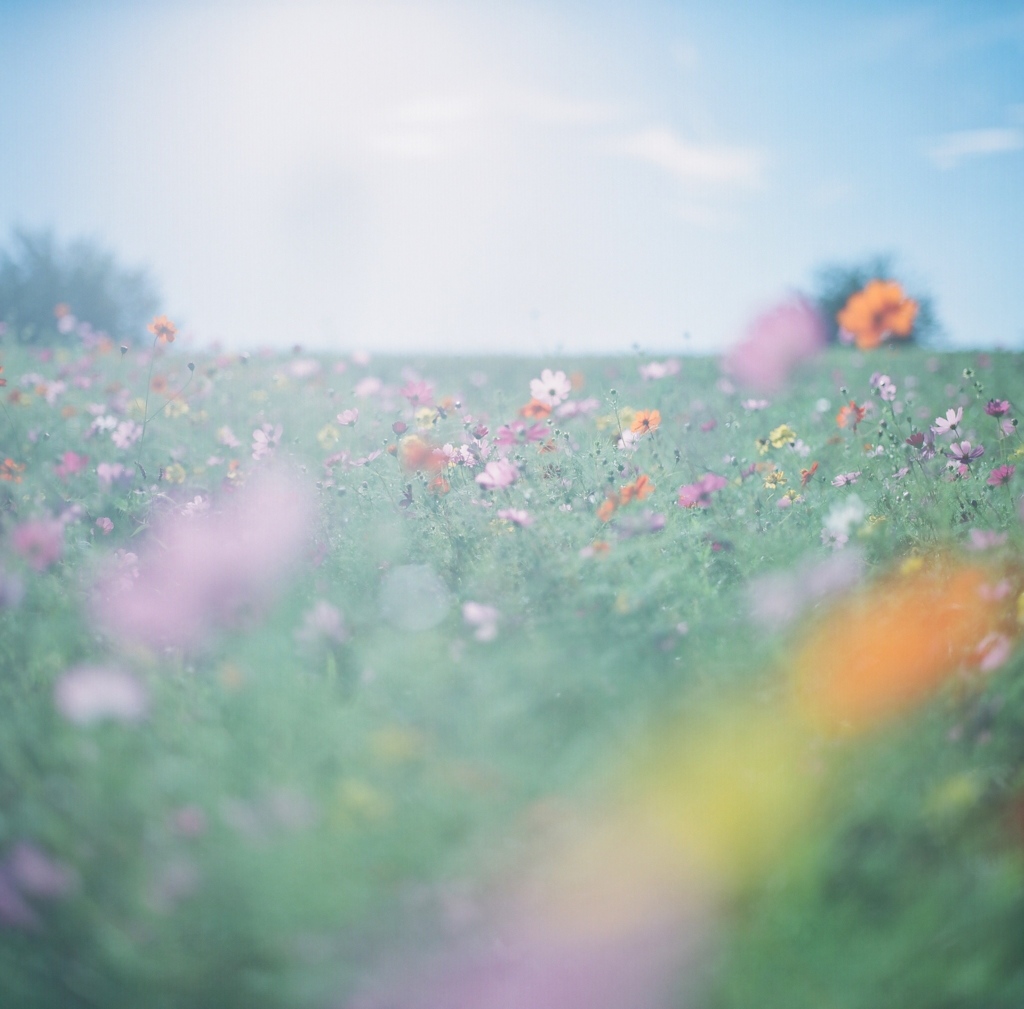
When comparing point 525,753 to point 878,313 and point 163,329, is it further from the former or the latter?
point 163,329

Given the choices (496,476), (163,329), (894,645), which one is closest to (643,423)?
(496,476)

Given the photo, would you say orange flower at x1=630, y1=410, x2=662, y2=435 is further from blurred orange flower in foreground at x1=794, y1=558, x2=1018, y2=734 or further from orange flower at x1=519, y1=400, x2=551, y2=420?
blurred orange flower in foreground at x1=794, y1=558, x2=1018, y2=734

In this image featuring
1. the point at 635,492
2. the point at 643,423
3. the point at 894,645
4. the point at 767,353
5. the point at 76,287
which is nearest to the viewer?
the point at 894,645

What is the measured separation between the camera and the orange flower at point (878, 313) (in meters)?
2.20

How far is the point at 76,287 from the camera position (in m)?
17.2

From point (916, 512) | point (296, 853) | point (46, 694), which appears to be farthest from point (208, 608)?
point (916, 512)

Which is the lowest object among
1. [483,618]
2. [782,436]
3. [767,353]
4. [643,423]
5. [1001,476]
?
[483,618]

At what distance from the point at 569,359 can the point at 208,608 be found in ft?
19.8

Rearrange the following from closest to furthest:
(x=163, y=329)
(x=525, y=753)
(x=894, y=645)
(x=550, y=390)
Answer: (x=525, y=753) → (x=894, y=645) → (x=550, y=390) → (x=163, y=329)

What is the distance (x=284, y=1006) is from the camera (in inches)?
46.1

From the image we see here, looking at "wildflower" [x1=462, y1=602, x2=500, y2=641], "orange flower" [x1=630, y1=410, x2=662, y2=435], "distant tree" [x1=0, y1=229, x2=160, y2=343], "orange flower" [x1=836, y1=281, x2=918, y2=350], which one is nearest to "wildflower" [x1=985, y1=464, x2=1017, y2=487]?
"orange flower" [x1=836, y1=281, x2=918, y2=350]

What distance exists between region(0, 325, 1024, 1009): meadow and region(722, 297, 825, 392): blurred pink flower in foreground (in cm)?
288

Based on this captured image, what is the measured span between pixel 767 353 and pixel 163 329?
4507mm

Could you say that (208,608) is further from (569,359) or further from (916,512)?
(569,359)
